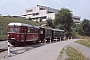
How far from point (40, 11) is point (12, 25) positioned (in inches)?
4022

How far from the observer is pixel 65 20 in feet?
270

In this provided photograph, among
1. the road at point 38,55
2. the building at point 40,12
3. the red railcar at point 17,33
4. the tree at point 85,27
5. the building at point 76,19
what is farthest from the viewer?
the building at point 76,19

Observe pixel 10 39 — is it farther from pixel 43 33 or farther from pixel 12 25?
pixel 43 33

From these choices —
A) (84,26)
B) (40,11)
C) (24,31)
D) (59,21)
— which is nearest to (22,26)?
(24,31)

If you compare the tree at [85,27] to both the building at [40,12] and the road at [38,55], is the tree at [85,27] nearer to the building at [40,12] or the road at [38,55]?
the building at [40,12]

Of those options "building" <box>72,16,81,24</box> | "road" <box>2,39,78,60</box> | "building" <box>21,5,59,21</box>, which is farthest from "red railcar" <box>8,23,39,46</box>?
"building" <box>72,16,81,24</box>

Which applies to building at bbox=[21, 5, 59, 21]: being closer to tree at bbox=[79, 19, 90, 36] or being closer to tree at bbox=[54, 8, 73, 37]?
tree at bbox=[79, 19, 90, 36]

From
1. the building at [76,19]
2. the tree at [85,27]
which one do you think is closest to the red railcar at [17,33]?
the tree at [85,27]

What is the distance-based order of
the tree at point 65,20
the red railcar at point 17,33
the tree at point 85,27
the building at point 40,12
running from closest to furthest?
the red railcar at point 17,33
the tree at point 65,20
the tree at point 85,27
the building at point 40,12

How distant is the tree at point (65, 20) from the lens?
268ft

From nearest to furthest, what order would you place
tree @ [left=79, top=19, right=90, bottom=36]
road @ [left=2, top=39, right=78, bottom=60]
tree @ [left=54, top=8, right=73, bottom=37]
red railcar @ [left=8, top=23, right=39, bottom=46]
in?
road @ [left=2, top=39, right=78, bottom=60] < red railcar @ [left=8, top=23, right=39, bottom=46] < tree @ [left=54, top=8, right=73, bottom=37] < tree @ [left=79, top=19, right=90, bottom=36]

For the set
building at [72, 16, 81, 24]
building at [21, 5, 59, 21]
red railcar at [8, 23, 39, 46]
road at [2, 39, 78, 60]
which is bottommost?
road at [2, 39, 78, 60]

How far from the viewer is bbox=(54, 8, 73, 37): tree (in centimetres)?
8181

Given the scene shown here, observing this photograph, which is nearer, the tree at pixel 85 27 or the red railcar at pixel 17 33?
the red railcar at pixel 17 33
